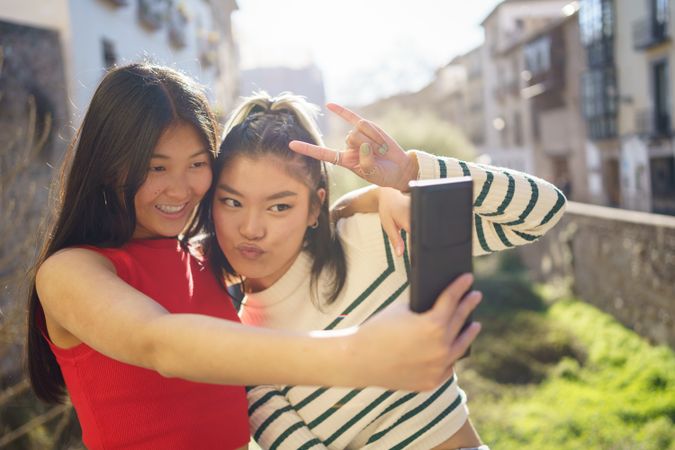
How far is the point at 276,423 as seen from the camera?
63.1 inches

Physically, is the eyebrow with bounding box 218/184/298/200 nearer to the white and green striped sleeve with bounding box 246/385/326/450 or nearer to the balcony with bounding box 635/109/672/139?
the white and green striped sleeve with bounding box 246/385/326/450

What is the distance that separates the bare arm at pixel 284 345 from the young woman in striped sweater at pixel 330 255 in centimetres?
59

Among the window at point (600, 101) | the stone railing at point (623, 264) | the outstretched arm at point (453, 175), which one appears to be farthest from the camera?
the window at point (600, 101)

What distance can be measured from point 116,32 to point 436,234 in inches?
314

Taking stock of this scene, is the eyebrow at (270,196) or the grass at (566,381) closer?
the eyebrow at (270,196)

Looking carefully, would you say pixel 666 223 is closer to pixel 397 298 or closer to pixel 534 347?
pixel 534 347

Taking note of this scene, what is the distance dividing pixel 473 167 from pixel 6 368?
4.56 m

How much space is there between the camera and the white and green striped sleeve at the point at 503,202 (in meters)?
1.57

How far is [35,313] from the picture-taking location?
4.48 feet

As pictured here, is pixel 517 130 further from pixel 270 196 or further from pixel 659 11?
pixel 270 196

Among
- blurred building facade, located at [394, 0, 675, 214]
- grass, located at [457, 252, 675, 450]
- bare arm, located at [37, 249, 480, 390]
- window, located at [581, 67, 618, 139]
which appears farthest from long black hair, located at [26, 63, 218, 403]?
window, located at [581, 67, 618, 139]

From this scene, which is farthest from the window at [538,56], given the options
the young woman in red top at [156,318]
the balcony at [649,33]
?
the young woman in red top at [156,318]

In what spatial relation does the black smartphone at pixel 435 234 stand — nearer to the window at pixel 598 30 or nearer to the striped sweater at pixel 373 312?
the striped sweater at pixel 373 312

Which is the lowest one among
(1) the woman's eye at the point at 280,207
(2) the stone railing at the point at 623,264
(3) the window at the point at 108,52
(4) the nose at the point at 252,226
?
(2) the stone railing at the point at 623,264
